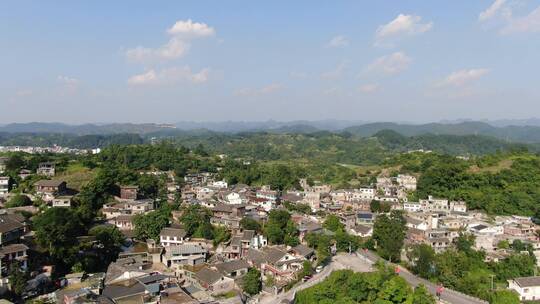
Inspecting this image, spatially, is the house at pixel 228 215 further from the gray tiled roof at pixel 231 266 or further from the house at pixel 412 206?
the house at pixel 412 206

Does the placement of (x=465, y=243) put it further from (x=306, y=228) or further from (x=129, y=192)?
(x=129, y=192)

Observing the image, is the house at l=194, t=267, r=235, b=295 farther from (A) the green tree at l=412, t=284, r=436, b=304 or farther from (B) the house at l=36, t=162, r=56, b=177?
(B) the house at l=36, t=162, r=56, b=177

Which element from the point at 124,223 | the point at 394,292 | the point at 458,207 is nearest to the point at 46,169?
the point at 124,223

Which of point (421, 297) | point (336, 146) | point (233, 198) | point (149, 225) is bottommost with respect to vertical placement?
Result: point (421, 297)

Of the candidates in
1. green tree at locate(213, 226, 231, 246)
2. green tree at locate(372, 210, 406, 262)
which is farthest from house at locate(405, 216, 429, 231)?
green tree at locate(213, 226, 231, 246)

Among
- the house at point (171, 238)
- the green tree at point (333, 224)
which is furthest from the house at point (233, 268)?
the green tree at point (333, 224)
